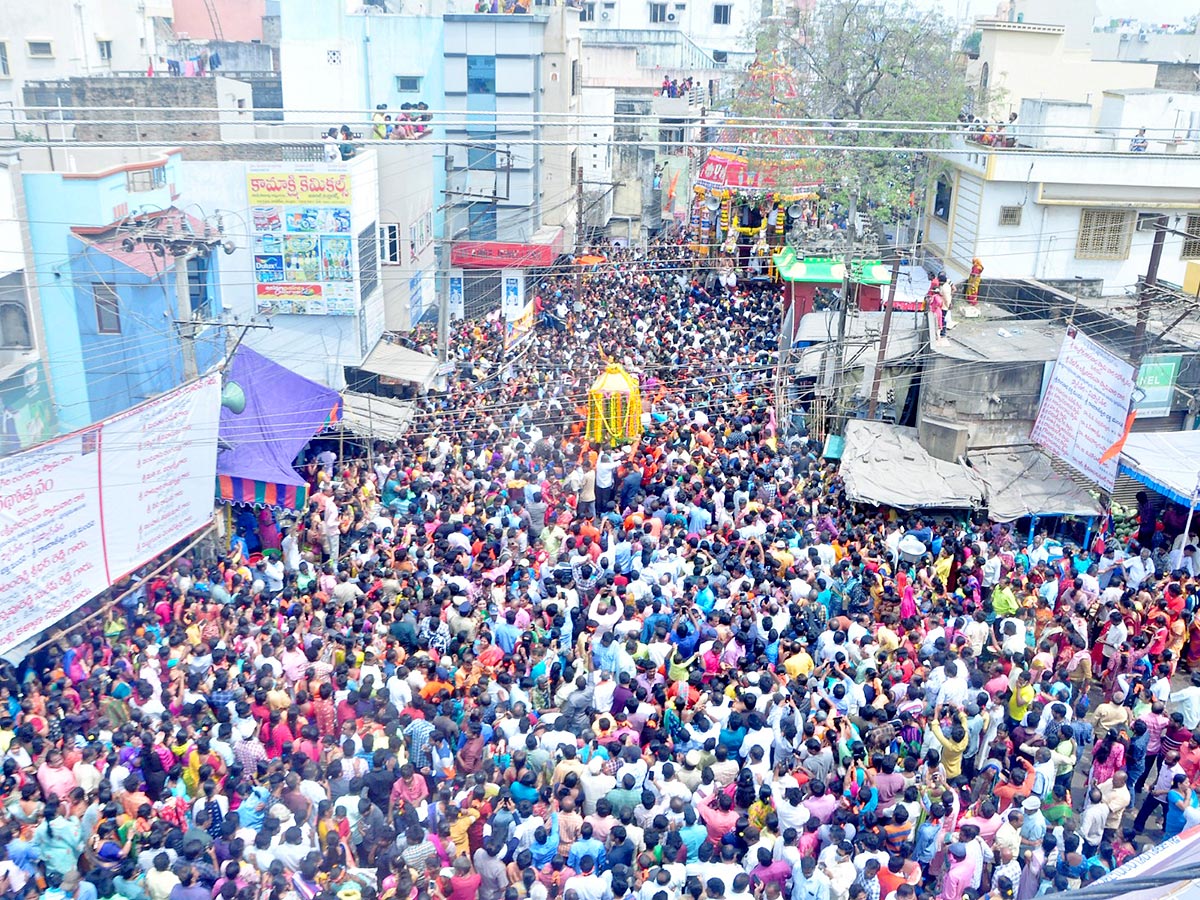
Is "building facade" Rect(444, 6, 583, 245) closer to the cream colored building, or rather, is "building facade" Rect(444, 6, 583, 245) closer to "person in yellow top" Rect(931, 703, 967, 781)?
the cream colored building

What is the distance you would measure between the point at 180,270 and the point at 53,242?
2.98 metres

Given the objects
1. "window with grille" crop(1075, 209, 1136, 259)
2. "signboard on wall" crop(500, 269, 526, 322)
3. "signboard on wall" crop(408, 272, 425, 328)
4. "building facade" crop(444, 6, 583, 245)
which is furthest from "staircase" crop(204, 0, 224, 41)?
"window with grille" crop(1075, 209, 1136, 259)

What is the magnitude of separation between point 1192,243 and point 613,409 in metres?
13.6

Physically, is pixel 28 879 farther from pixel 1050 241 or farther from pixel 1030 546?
pixel 1050 241

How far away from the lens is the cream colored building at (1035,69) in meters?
33.0

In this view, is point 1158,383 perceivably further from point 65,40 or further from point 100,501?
point 65,40

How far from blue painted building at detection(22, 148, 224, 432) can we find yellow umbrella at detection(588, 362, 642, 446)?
5179 mm

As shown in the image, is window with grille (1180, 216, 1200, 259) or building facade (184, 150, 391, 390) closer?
building facade (184, 150, 391, 390)

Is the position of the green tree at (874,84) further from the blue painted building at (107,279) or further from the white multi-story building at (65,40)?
the white multi-story building at (65,40)

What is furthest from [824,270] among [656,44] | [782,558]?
[656,44]

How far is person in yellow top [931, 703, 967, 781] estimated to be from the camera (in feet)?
29.2

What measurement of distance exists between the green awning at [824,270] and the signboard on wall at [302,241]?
8339 mm

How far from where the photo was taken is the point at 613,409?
53.1ft

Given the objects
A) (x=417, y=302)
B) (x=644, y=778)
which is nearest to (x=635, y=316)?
(x=417, y=302)
